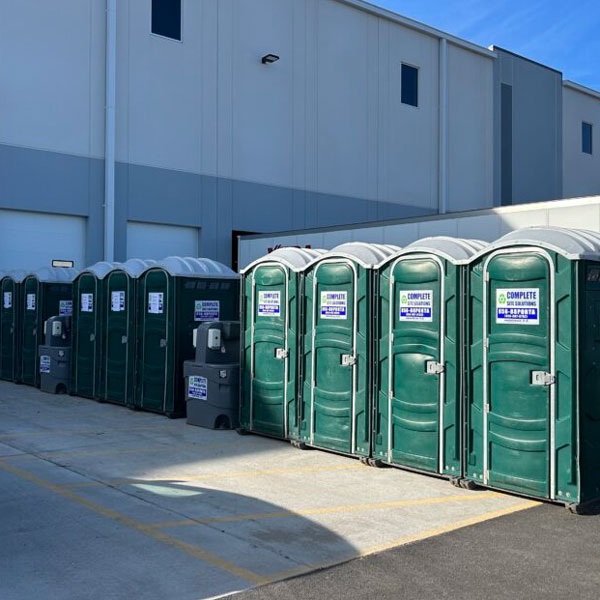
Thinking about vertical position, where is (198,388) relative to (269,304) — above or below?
below

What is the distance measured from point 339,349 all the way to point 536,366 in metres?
2.51

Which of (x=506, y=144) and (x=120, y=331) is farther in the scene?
(x=506, y=144)

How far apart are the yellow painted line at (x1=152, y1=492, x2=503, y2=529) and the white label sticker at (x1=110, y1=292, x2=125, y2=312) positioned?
6.87 meters

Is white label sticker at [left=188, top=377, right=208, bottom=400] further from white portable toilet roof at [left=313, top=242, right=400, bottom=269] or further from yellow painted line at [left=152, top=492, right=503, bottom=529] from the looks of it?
yellow painted line at [left=152, top=492, right=503, bottom=529]

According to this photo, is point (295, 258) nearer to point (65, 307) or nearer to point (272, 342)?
point (272, 342)

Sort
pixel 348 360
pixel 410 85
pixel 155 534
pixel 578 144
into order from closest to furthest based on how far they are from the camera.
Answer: pixel 155 534 < pixel 348 360 < pixel 410 85 < pixel 578 144

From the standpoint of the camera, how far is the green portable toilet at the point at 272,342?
9.14m

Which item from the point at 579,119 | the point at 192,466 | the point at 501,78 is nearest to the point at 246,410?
the point at 192,466

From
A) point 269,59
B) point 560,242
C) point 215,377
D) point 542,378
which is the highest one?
point 269,59

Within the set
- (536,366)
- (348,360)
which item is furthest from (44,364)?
(536,366)

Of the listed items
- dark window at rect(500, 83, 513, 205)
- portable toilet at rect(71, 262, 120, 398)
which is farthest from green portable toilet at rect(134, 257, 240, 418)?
dark window at rect(500, 83, 513, 205)

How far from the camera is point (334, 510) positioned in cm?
638

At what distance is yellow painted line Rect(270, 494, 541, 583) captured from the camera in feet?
16.0

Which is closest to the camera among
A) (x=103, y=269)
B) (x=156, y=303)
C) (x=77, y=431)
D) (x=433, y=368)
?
(x=433, y=368)
